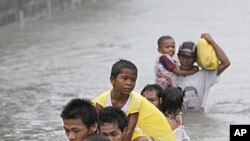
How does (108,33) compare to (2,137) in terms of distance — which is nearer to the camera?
(2,137)

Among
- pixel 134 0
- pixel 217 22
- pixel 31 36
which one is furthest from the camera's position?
pixel 134 0

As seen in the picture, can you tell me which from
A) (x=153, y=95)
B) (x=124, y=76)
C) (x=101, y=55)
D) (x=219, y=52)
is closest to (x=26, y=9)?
(x=101, y=55)

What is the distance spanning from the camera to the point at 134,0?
71.7 ft

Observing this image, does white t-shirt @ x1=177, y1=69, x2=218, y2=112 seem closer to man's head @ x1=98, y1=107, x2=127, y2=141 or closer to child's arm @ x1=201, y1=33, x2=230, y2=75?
child's arm @ x1=201, y1=33, x2=230, y2=75

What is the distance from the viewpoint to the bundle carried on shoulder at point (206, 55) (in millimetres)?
8641

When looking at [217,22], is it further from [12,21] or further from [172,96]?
[172,96]

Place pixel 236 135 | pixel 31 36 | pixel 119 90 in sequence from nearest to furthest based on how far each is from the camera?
pixel 119 90 → pixel 236 135 → pixel 31 36

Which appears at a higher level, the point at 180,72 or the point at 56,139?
the point at 180,72

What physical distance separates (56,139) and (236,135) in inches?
87.0

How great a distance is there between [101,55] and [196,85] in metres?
5.07

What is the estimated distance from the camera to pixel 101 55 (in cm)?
1380

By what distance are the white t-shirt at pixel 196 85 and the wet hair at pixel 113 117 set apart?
3313mm

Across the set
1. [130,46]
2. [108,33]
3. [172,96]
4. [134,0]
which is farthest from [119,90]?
[134,0]

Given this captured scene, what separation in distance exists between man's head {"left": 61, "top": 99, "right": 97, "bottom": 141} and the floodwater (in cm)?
327
